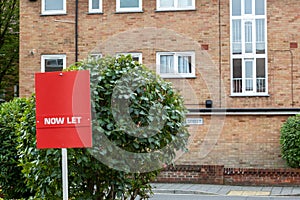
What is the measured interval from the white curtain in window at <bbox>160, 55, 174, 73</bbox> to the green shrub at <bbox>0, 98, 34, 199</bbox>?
1220 cm

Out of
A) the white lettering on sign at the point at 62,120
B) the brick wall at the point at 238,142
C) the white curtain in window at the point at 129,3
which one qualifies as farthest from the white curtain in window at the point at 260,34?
the white lettering on sign at the point at 62,120

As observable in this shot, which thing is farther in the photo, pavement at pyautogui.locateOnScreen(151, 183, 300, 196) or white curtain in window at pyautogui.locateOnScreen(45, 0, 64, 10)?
white curtain in window at pyautogui.locateOnScreen(45, 0, 64, 10)

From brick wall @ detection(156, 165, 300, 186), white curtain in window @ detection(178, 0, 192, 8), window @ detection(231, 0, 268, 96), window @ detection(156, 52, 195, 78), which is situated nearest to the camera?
brick wall @ detection(156, 165, 300, 186)

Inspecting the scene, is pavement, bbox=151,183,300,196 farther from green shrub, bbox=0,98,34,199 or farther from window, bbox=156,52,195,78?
green shrub, bbox=0,98,34,199

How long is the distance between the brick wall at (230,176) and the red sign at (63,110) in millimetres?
13715

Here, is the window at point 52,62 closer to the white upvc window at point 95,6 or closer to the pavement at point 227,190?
the white upvc window at point 95,6

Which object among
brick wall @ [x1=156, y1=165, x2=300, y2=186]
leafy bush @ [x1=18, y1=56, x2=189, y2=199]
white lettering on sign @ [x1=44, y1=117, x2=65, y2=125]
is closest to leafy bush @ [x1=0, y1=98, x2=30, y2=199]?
leafy bush @ [x1=18, y1=56, x2=189, y2=199]

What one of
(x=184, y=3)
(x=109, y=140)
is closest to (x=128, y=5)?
(x=184, y=3)

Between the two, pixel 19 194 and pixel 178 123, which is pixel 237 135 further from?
pixel 178 123

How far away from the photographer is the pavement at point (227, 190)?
1966cm

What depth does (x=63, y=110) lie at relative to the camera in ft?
25.9

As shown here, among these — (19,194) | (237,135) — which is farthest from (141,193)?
(237,135)

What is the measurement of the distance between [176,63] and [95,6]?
4.20 m

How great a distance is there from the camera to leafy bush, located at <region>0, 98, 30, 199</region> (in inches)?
514
